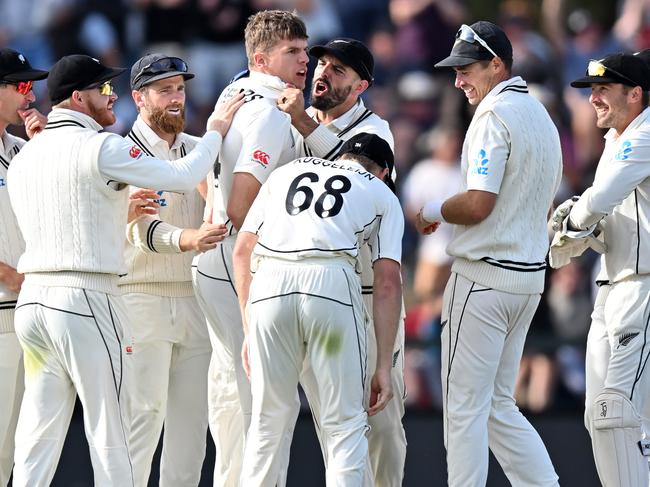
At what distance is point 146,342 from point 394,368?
123 centimetres

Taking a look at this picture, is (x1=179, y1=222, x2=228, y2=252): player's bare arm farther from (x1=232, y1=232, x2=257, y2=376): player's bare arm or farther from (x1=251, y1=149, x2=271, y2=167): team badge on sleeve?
(x1=251, y1=149, x2=271, y2=167): team badge on sleeve

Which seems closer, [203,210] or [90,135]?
[90,135]

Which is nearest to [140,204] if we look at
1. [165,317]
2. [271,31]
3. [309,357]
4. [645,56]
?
[165,317]

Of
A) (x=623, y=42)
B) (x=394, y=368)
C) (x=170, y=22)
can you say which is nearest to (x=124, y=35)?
(x=170, y=22)

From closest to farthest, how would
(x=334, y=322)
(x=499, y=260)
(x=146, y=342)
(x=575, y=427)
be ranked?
(x=334, y=322) → (x=499, y=260) → (x=146, y=342) → (x=575, y=427)

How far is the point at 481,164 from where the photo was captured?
5.79 m

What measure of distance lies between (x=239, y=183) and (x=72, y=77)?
2.85ft

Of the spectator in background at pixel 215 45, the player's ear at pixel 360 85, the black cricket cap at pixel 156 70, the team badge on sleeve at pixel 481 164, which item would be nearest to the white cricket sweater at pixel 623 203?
the team badge on sleeve at pixel 481 164

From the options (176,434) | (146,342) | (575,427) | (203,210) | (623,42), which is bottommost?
(575,427)

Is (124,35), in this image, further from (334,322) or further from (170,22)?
(334,322)

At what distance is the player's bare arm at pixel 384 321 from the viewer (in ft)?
17.8

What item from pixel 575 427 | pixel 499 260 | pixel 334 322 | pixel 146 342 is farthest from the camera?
pixel 575 427

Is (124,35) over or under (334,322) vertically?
over

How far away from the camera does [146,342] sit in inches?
250
